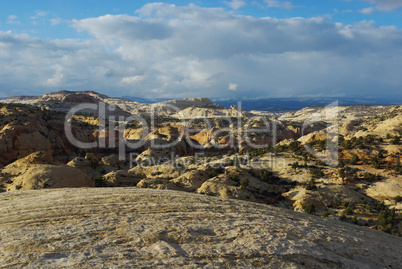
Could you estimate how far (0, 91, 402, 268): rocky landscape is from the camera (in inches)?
250

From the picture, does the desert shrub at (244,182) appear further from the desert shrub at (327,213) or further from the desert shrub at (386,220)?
the desert shrub at (386,220)

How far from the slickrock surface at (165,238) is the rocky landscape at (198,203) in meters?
0.04

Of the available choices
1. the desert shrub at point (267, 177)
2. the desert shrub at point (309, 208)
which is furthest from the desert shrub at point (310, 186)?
the desert shrub at point (267, 177)

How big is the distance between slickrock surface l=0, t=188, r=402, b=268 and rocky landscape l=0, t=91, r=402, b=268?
0.04 metres

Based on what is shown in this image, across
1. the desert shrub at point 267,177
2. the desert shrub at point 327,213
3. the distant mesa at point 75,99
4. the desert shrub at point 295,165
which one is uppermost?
the distant mesa at point 75,99

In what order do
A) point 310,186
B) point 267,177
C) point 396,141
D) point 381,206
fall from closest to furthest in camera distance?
point 381,206 → point 310,186 → point 267,177 → point 396,141

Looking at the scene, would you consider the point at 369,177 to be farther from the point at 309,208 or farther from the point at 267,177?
the point at 267,177

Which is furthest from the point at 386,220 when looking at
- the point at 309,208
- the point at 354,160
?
the point at 354,160

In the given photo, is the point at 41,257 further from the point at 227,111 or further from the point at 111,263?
the point at 227,111

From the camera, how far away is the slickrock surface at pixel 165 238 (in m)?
5.92

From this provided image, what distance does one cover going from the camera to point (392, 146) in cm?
2886

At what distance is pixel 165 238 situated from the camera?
6.86 metres

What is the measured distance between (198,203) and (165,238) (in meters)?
3.29

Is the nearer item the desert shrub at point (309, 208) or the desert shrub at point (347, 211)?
the desert shrub at point (347, 211)
